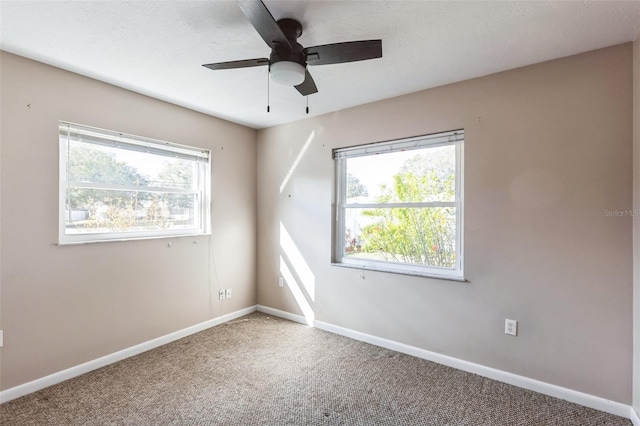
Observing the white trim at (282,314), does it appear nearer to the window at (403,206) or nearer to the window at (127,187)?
the window at (403,206)

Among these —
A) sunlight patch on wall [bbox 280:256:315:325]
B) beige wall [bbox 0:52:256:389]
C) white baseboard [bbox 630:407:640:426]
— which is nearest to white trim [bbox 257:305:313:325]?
sunlight patch on wall [bbox 280:256:315:325]

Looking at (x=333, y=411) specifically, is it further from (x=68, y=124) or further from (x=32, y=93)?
(x=32, y=93)

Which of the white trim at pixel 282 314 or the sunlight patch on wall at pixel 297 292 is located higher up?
the sunlight patch on wall at pixel 297 292

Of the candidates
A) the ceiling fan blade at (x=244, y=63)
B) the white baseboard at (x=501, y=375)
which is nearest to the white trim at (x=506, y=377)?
the white baseboard at (x=501, y=375)

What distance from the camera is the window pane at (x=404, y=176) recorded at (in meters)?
2.82

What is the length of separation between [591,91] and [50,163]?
3.98 m

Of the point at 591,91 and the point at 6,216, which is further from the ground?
the point at 591,91

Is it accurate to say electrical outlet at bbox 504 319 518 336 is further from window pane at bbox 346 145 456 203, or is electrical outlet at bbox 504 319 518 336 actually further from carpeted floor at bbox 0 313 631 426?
window pane at bbox 346 145 456 203

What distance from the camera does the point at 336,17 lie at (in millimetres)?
1777

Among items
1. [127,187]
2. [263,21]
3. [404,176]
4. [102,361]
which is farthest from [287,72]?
[102,361]

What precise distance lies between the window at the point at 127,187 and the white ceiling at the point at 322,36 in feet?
1.90

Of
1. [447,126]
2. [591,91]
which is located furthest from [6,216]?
[591,91]

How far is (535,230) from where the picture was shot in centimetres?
233

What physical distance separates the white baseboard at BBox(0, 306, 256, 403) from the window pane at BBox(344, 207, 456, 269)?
1.78m
